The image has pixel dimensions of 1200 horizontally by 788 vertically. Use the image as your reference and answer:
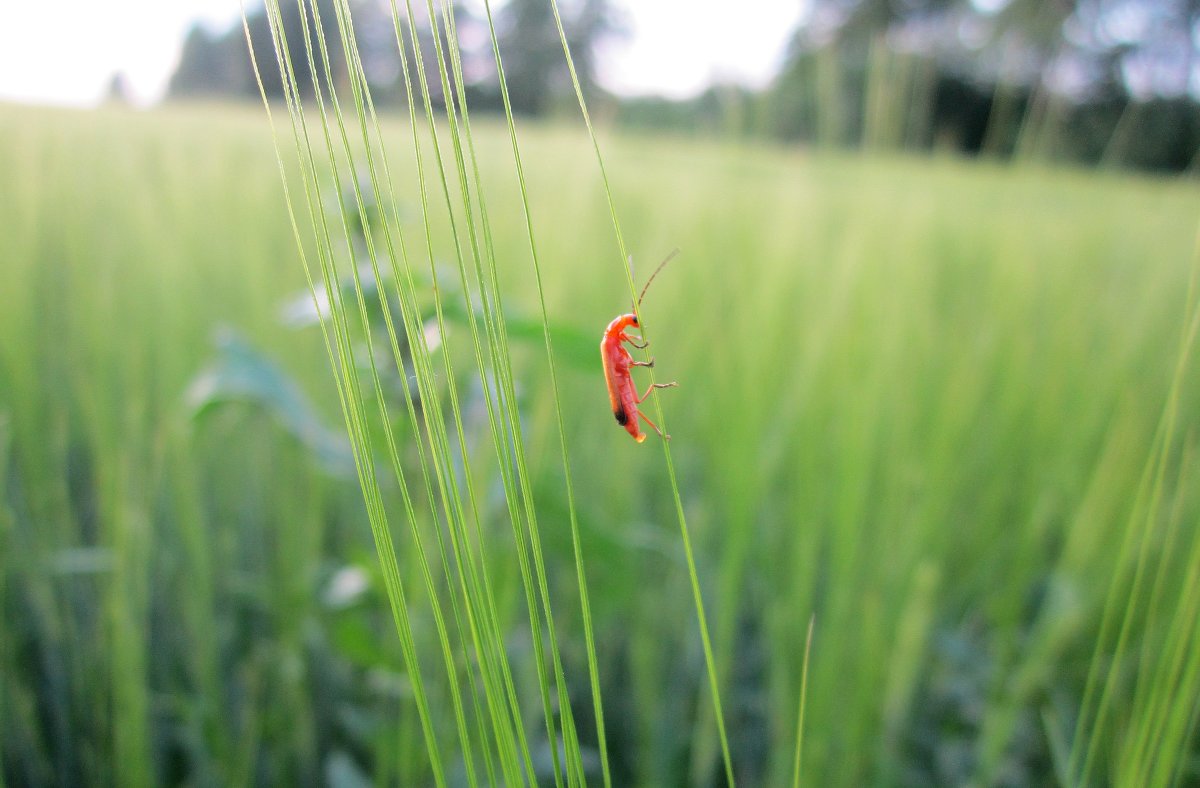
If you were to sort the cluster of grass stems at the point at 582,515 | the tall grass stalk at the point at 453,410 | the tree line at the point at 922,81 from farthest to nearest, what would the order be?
1. the tree line at the point at 922,81
2. the cluster of grass stems at the point at 582,515
3. the tall grass stalk at the point at 453,410

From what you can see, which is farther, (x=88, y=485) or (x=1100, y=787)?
(x=88, y=485)

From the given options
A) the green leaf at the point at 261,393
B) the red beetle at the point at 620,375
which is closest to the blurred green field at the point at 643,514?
the green leaf at the point at 261,393

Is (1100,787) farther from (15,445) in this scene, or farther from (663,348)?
(15,445)

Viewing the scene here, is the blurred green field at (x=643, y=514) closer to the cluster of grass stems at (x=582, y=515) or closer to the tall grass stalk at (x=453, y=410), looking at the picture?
the cluster of grass stems at (x=582, y=515)

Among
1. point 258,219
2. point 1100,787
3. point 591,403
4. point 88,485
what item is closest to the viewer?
point 1100,787

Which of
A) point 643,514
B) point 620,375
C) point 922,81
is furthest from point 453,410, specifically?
point 922,81

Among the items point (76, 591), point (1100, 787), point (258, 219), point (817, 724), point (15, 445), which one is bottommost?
point (1100, 787)

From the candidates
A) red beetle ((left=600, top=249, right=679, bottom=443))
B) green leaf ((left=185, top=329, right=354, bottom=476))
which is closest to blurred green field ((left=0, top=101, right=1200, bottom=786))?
green leaf ((left=185, top=329, right=354, bottom=476))

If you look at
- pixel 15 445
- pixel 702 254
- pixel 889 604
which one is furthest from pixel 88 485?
pixel 702 254
